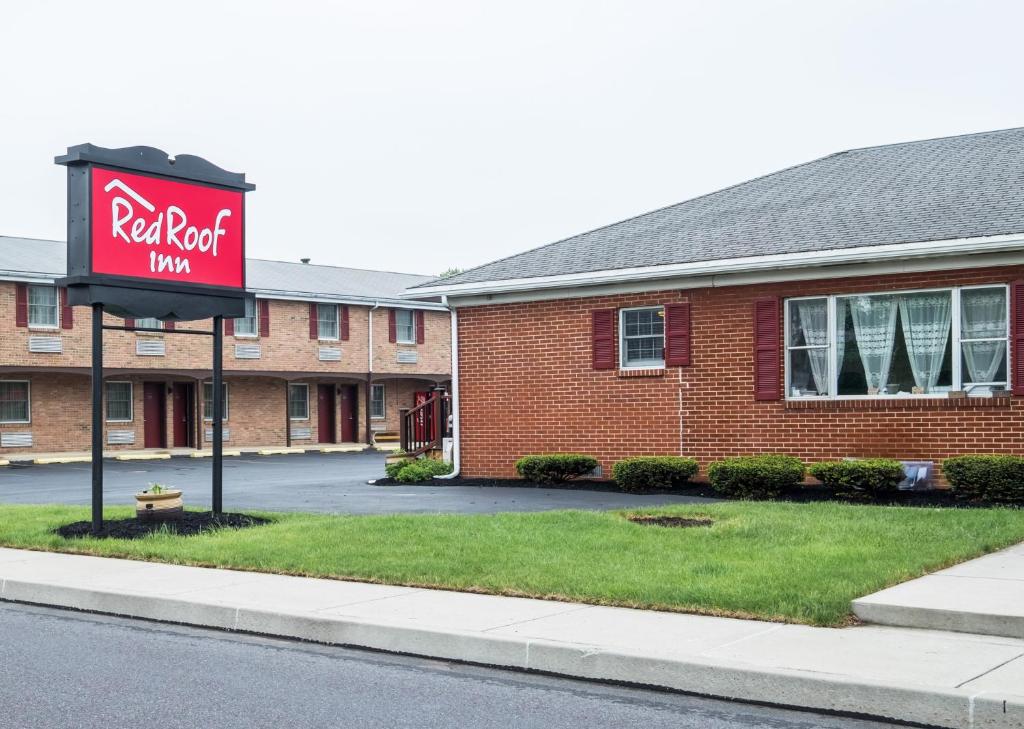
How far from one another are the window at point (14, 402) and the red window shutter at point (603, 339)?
2335 cm

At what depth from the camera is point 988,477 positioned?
48.6ft

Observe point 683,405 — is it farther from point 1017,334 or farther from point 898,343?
point 1017,334

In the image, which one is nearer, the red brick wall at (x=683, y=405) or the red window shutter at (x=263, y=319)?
the red brick wall at (x=683, y=405)

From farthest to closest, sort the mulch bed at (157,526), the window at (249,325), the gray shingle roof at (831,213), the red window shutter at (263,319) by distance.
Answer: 1. the red window shutter at (263,319)
2. the window at (249,325)
3. the gray shingle roof at (831,213)
4. the mulch bed at (157,526)

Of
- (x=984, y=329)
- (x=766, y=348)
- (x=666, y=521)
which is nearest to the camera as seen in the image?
(x=666, y=521)

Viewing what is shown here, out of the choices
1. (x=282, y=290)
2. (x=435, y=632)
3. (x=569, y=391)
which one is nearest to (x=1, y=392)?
(x=282, y=290)

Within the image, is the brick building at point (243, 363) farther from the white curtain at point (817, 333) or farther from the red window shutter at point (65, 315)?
the white curtain at point (817, 333)

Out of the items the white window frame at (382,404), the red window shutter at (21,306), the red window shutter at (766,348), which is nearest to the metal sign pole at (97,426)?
the red window shutter at (766,348)

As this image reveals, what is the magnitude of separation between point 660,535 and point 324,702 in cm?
551

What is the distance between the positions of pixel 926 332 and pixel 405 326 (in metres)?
31.2

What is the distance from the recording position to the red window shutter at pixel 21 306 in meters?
35.6

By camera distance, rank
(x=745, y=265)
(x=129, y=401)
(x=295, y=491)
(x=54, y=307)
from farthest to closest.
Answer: (x=129, y=401) < (x=54, y=307) < (x=295, y=491) < (x=745, y=265)

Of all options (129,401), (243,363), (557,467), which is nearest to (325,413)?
(243,363)

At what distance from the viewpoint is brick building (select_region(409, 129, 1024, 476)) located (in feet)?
52.6
